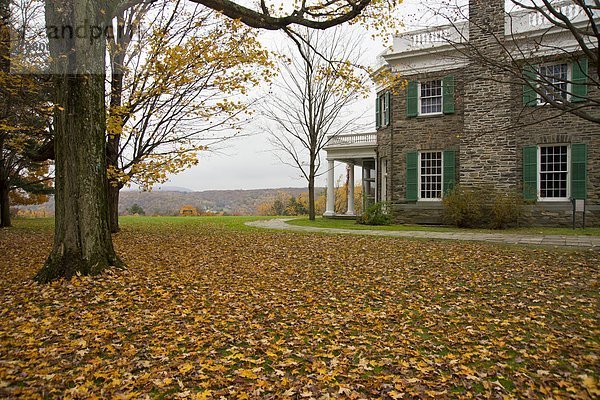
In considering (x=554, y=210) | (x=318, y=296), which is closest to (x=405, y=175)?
(x=554, y=210)

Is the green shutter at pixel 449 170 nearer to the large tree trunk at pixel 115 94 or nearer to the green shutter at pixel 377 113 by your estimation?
the green shutter at pixel 377 113

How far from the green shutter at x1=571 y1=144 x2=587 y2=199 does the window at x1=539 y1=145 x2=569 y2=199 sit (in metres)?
0.22

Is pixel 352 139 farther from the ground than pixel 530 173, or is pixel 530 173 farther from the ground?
pixel 352 139

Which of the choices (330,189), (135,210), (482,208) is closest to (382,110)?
(330,189)

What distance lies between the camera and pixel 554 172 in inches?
571

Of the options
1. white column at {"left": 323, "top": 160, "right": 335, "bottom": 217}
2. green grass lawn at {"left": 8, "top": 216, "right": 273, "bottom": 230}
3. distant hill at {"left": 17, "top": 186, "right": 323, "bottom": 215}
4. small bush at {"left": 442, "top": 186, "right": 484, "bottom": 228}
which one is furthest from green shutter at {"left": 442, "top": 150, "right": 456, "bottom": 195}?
distant hill at {"left": 17, "top": 186, "right": 323, "bottom": 215}

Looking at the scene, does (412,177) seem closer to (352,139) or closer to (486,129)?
(486,129)

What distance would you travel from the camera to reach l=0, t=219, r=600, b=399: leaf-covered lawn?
309 cm

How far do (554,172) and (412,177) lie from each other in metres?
5.02

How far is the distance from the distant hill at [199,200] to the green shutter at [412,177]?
1747 centimetres

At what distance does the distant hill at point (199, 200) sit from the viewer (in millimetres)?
33781

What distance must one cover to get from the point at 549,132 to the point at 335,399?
15076 mm

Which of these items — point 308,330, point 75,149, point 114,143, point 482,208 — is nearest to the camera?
point 308,330

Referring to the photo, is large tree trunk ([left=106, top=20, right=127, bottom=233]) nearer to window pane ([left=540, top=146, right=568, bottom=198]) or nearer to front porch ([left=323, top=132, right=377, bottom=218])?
front porch ([left=323, top=132, right=377, bottom=218])
